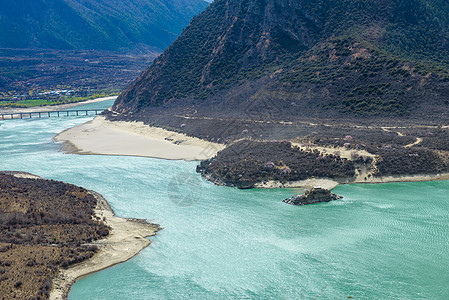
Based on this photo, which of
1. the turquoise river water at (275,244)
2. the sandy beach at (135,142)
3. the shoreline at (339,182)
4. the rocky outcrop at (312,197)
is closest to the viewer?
the turquoise river water at (275,244)

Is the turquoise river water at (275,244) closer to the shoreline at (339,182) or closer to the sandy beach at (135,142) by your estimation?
the shoreline at (339,182)

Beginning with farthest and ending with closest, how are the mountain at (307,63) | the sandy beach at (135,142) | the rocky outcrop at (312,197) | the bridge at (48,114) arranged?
the bridge at (48,114), the mountain at (307,63), the sandy beach at (135,142), the rocky outcrop at (312,197)

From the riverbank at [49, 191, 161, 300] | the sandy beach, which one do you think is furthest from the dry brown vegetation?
the sandy beach

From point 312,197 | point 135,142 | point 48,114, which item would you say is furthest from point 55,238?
point 48,114

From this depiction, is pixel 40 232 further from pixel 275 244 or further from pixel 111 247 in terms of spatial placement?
pixel 275 244

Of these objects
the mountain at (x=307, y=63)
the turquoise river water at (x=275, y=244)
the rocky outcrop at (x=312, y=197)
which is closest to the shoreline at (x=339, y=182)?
the turquoise river water at (x=275, y=244)

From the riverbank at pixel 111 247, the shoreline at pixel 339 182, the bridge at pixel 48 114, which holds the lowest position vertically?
the riverbank at pixel 111 247

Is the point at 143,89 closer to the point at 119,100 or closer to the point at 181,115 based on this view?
the point at 119,100
